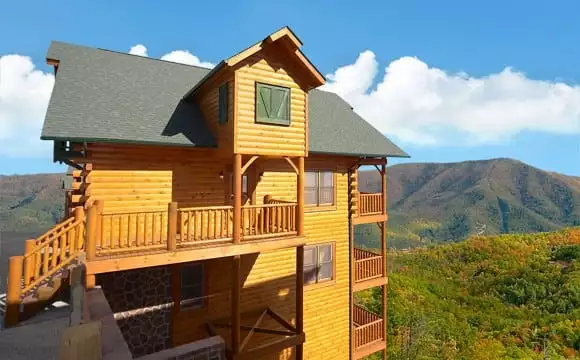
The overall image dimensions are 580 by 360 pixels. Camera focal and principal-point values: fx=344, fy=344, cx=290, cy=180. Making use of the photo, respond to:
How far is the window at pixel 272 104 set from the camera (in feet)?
38.9

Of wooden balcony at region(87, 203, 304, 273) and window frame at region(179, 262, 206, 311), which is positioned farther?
window frame at region(179, 262, 206, 311)

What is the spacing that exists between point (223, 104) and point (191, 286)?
6.92 m

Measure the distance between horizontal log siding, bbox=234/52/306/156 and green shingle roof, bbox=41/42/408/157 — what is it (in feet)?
5.39

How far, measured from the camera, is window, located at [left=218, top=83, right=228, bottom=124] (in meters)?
11.9

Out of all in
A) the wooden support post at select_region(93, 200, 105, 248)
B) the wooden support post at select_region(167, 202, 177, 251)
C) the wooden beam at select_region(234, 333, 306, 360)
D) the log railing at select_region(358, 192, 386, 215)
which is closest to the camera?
the wooden support post at select_region(93, 200, 105, 248)

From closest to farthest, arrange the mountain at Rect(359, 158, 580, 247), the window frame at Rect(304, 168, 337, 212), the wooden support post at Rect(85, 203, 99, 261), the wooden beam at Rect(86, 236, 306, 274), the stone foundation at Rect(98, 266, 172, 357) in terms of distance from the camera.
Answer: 1. the wooden support post at Rect(85, 203, 99, 261)
2. the wooden beam at Rect(86, 236, 306, 274)
3. the stone foundation at Rect(98, 266, 172, 357)
4. the window frame at Rect(304, 168, 337, 212)
5. the mountain at Rect(359, 158, 580, 247)

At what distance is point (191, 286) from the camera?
42.9ft

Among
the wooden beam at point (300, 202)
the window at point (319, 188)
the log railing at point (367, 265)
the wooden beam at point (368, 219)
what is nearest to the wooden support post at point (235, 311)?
the wooden beam at point (300, 202)

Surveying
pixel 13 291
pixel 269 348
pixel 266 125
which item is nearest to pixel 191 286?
pixel 269 348

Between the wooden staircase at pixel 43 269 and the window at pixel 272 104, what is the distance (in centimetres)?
623

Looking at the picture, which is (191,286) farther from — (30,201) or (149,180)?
(30,201)

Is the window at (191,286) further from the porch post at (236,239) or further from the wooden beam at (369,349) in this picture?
the wooden beam at (369,349)

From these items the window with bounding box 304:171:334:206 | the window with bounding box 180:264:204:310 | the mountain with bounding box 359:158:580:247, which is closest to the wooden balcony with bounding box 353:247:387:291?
the window with bounding box 304:171:334:206

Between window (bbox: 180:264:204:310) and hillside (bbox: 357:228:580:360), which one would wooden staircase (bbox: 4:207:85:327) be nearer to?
window (bbox: 180:264:204:310)
